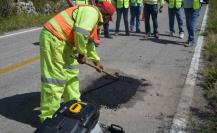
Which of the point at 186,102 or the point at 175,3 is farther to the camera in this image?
the point at 175,3

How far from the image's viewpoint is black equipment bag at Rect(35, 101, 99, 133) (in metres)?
3.32

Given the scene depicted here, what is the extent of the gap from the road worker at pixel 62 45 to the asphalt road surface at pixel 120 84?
2.15 feet

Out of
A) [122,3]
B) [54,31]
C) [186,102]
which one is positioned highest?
[54,31]

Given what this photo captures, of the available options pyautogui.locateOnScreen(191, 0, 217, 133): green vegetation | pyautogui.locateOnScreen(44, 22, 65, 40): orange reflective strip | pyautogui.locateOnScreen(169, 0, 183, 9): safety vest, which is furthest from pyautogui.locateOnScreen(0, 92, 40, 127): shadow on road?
pyautogui.locateOnScreen(169, 0, 183, 9): safety vest

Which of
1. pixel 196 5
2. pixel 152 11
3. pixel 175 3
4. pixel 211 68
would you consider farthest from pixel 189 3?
pixel 211 68

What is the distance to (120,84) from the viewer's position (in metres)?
7.04

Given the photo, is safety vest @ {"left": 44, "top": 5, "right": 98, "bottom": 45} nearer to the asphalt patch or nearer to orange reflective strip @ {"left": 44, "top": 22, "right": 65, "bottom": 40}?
orange reflective strip @ {"left": 44, "top": 22, "right": 65, "bottom": 40}

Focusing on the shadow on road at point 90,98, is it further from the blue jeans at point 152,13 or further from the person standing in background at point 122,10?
the person standing in background at point 122,10

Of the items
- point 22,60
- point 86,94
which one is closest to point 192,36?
point 22,60

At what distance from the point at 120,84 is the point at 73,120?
3679 millimetres

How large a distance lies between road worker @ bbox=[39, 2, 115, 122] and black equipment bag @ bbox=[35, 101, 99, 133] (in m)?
1.23

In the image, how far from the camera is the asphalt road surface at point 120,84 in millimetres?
5566

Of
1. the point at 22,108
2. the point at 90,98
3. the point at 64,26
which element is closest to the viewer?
the point at 64,26

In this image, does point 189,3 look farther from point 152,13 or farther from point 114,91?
point 114,91
